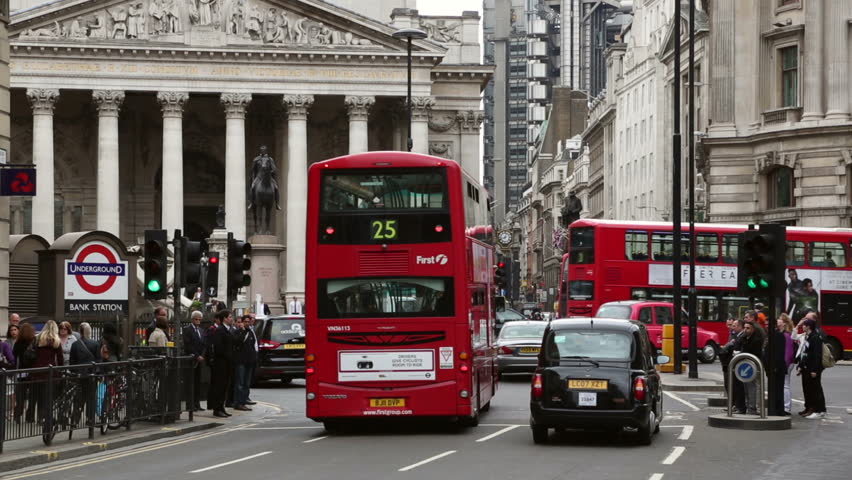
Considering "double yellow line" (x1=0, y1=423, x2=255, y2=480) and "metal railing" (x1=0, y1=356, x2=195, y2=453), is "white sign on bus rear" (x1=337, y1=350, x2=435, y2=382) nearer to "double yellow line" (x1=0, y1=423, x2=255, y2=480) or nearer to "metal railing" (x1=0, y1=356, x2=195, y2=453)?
"double yellow line" (x1=0, y1=423, x2=255, y2=480)

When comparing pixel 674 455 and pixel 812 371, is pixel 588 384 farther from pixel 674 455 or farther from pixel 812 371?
pixel 812 371

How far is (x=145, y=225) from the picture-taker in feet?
260

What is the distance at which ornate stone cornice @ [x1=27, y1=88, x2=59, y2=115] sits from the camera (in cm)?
7244

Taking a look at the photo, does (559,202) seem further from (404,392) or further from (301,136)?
(404,392)

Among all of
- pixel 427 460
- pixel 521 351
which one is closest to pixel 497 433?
pixel 427 460

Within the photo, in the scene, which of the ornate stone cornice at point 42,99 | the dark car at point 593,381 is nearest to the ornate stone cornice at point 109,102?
the ornate stone cornice at point 42,99

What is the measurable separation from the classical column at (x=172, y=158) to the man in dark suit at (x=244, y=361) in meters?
43.6

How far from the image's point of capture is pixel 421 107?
75.1 m

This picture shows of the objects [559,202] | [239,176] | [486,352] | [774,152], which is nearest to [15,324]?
[486,352]

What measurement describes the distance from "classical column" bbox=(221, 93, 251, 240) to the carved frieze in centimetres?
281

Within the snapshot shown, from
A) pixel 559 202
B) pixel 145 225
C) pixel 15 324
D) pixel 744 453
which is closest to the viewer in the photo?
pixel 744 453

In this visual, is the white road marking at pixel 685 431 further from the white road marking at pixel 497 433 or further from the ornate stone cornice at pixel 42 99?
the ornate stone cornice at pixel 42 99

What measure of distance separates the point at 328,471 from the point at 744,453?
547 centimetres

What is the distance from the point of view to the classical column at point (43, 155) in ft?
234
